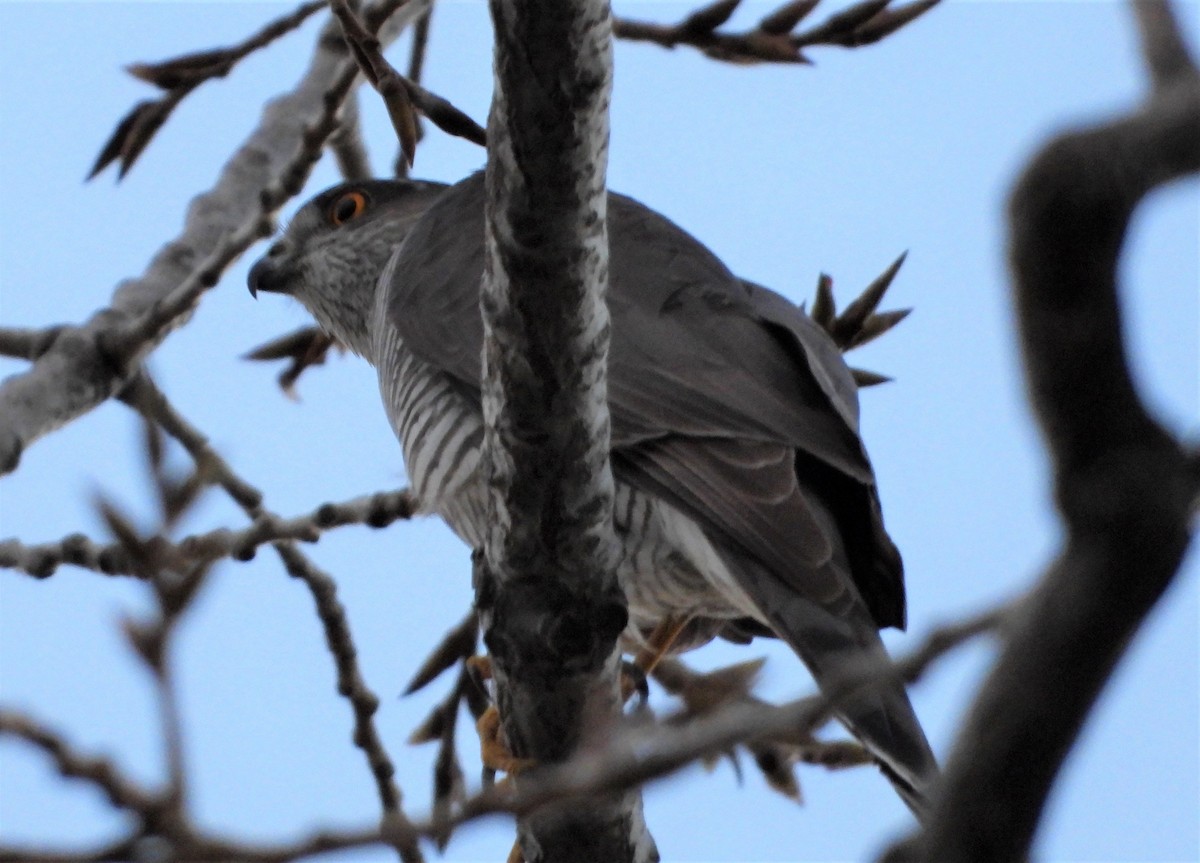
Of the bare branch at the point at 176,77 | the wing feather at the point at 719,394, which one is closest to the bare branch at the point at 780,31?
the wing feather at the point at 719,394

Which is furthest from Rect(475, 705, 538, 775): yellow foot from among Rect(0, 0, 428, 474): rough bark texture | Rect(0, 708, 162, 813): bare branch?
Rect(0, 708, 162, 813): bare branch

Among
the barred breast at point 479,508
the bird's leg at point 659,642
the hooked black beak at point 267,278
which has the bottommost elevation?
the bird's leg at point 659,642

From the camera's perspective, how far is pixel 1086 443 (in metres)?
1.21

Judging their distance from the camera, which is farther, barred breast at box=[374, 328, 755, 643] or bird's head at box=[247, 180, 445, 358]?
bird's head at box=[247, 180, 445, 358]

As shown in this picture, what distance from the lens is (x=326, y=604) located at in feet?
12.7

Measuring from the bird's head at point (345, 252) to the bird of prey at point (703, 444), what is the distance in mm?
531

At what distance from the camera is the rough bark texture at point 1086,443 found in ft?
3.75

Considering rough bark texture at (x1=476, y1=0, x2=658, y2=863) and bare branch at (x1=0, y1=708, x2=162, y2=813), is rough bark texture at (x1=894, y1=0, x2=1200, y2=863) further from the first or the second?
rough bark texture at (x1=476, y1=0, x2=658, y2=863)

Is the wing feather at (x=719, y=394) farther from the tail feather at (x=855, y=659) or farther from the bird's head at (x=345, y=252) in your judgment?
the bird's head at (x=345, y=252)

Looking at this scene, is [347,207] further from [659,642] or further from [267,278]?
[659,642]

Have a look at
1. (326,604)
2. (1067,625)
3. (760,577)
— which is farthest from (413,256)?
(1067,625)

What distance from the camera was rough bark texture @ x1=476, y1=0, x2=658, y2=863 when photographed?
243 centimetres

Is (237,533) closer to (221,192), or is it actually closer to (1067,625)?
(221,192)

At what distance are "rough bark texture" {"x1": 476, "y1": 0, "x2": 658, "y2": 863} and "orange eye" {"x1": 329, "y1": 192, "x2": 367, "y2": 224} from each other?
8.92 feet
